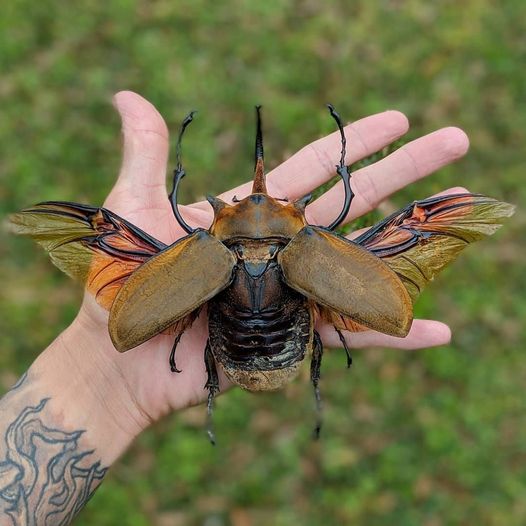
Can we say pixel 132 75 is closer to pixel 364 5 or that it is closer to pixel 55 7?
pixel 55 7

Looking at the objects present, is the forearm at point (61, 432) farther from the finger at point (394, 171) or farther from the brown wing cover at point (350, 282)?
the finger at point (394, 171)

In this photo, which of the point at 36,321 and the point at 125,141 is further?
the point at 36,321

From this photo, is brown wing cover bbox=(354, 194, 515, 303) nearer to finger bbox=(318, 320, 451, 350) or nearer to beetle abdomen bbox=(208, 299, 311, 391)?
beetle abdomen bbox=(208, 299, 311, 391)

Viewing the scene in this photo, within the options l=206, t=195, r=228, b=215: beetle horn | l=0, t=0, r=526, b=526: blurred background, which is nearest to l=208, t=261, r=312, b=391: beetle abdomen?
l=206, t=195, r=228, b=215: beetle horn

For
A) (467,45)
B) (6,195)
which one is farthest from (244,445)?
(467,45)

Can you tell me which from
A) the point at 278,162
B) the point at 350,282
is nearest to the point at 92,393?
the point at 350,282

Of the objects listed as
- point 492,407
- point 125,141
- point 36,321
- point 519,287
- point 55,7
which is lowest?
point 492,407
